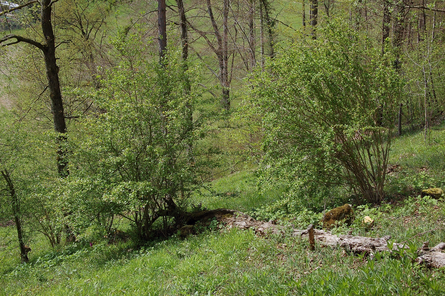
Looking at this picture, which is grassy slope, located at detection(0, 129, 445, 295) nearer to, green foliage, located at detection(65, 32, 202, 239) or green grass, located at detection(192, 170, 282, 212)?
green foliage, located at detection(65, 32, 202, 239)

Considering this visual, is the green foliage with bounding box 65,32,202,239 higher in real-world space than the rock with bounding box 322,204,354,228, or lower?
higher

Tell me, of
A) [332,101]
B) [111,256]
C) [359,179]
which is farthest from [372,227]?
[111,256]

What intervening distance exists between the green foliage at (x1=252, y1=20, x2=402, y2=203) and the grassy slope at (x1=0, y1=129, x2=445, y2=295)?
116cm

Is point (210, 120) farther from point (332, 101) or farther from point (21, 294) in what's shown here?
point (21, 294)

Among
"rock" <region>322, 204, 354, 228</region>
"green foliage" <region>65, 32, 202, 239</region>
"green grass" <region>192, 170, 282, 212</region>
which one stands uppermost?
"green foliage" <region>65, 32, 202, 239</region>

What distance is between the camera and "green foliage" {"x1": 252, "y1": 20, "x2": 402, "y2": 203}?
6.64m

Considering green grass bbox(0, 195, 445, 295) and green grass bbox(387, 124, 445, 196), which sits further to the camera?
green grass bbox(387, 124, 445, 196)

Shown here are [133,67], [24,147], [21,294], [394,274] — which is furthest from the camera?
[24,147]

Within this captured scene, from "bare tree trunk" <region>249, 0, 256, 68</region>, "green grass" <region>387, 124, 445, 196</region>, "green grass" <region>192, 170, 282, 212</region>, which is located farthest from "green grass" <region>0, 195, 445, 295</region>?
"bare tree trunk" <region>249, 0, 256, 68</region>

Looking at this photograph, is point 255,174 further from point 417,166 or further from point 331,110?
point 417,166

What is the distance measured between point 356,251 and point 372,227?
Answer: 1.33m

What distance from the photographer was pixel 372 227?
5.27 meters

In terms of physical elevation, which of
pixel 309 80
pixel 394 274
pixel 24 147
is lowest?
pixel 394 274

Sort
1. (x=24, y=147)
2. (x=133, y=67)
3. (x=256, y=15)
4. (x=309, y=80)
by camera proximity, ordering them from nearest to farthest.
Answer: (x=309, y=80), (x=133, y=67), (x=24, y=147), (x=256, y=15)
